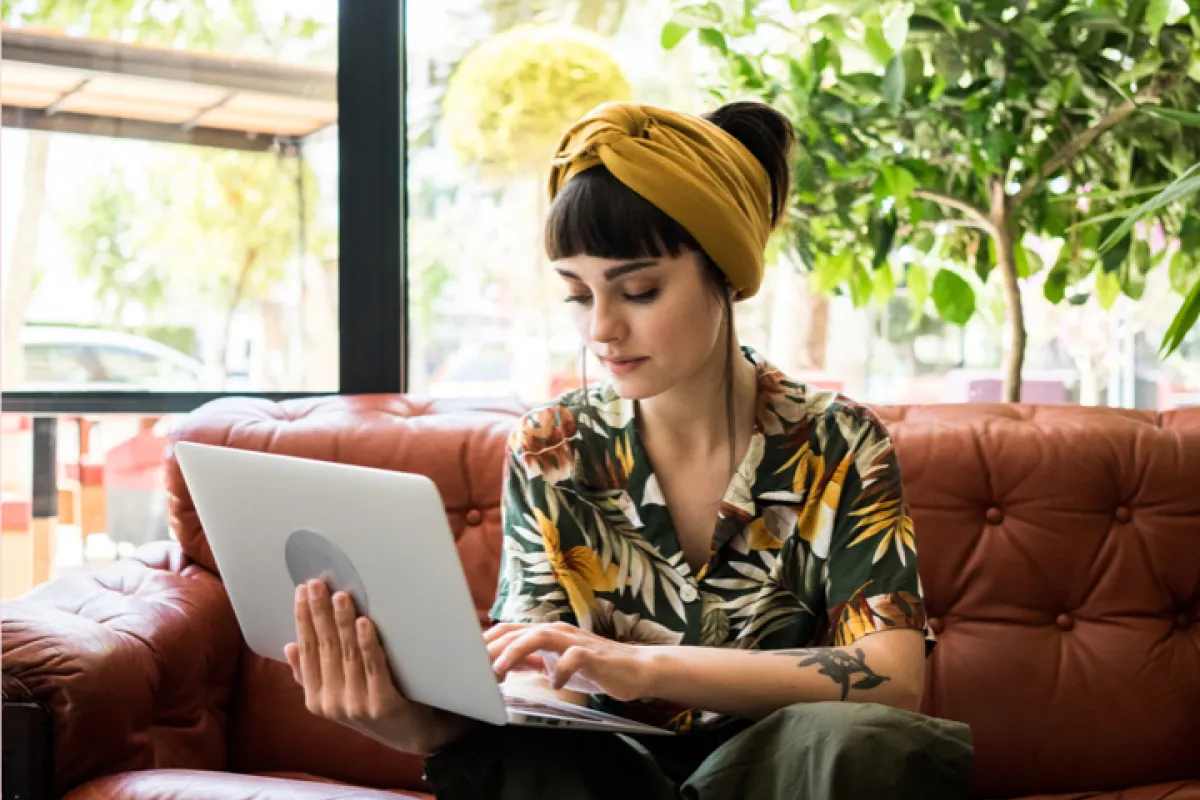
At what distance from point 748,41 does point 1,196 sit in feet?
4.73

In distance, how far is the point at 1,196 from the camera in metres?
2.13

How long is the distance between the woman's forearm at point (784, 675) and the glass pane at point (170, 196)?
137cm

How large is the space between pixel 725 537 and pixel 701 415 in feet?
0.53

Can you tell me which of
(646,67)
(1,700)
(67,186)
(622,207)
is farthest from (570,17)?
(1,700)

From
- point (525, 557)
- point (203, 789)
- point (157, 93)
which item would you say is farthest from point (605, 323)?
point (157, 93)

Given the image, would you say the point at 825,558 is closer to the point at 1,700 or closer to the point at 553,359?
the point at 1,700

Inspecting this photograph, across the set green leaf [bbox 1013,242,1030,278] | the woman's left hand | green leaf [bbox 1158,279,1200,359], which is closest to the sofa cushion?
green leaf [bbox 1158,279,1200,359]

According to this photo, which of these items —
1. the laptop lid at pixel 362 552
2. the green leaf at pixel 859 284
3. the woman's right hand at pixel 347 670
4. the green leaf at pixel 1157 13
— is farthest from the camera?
the green leaf at pixel 859 284

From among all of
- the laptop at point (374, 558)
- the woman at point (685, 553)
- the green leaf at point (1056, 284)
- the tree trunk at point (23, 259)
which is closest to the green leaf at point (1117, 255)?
the green leaf at point (1056, 284)

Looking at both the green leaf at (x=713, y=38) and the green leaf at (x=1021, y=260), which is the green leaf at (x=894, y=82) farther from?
the green leaf at (x=1021, y=260)

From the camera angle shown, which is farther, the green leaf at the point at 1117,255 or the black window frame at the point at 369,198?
the black window frame at the point at 369,198

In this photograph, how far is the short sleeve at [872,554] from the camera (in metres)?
1.17

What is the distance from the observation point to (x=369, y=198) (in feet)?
7.32

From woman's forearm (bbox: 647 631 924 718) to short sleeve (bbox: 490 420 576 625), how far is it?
0.66ft
